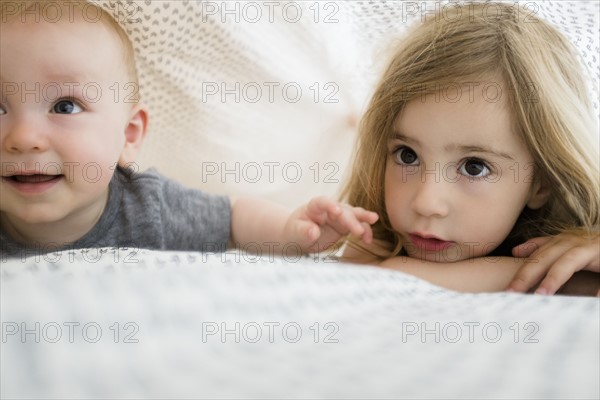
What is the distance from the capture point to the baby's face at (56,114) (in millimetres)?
661

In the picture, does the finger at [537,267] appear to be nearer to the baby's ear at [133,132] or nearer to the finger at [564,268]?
the finger at [564,268]

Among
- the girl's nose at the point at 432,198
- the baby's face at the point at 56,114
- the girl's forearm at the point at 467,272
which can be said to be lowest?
the girl's forearm at the point at 467,272

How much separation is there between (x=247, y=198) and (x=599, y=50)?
49 centimetres

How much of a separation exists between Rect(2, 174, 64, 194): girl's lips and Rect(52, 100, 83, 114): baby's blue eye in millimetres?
67

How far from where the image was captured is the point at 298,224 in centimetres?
81

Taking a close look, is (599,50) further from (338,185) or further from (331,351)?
(331,351)

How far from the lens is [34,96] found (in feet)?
2.19

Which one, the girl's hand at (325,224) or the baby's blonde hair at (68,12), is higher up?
the baby's blonde hair at (68,12)

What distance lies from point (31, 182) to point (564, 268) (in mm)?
561

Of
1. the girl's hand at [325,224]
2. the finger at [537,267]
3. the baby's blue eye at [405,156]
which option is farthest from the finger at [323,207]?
the finger at [537,267]

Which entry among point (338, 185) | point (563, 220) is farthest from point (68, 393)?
point (338, 185)

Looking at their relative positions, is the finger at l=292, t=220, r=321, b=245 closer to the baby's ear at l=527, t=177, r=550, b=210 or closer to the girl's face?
the girl's face

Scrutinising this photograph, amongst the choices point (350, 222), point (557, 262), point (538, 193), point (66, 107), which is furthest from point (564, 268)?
point (66, 107)

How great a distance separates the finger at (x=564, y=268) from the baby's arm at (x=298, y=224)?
7.7 inches
